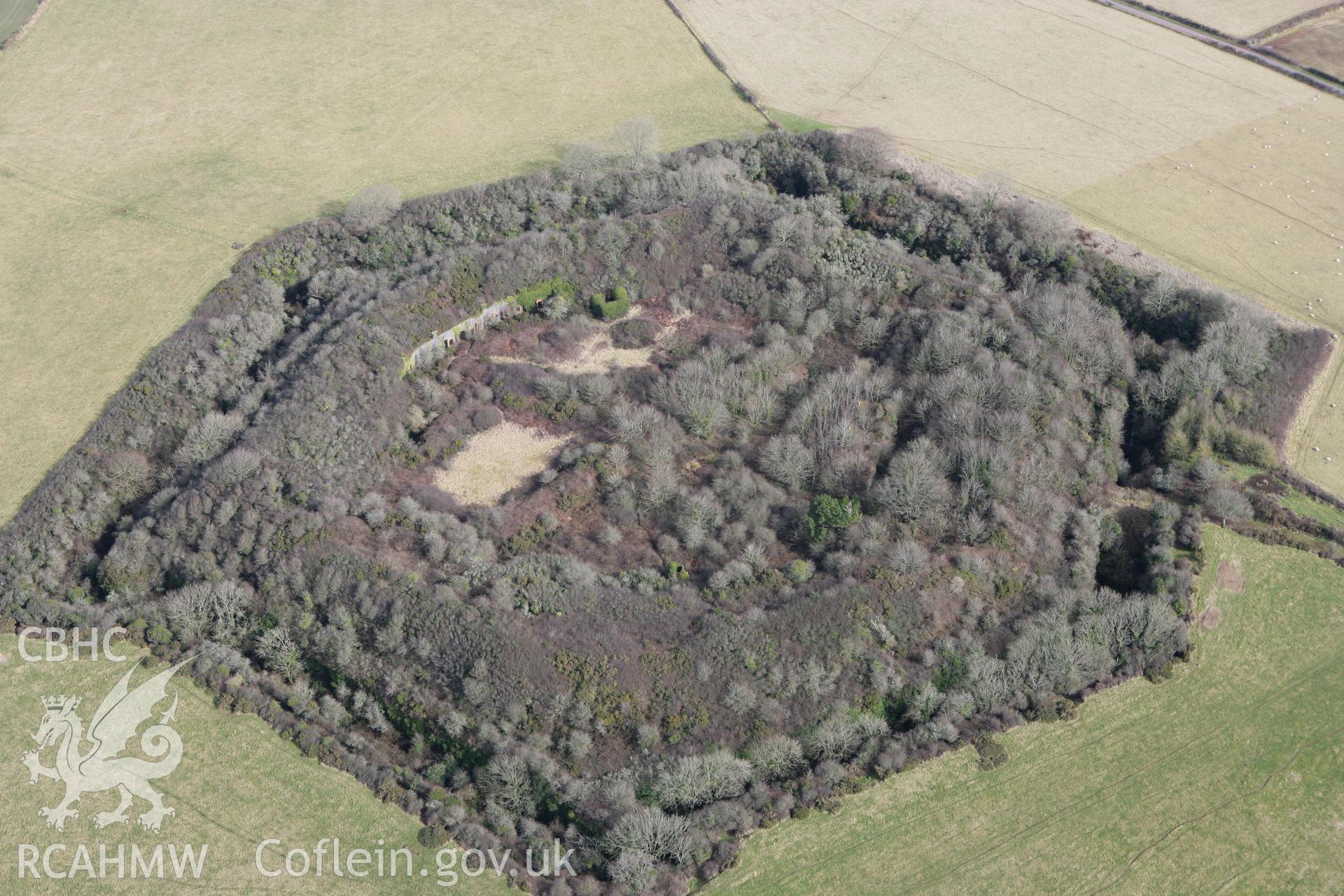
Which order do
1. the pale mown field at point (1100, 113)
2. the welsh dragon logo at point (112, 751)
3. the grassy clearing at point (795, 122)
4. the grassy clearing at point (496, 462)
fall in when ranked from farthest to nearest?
the grassy clearing at point (795, 122)
the pale mown field at point (1100, 113)
the grassy clearing at point (496, 462)
the welsh dragon logo at point (112, 751)

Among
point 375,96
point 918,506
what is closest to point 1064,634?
point 918,506

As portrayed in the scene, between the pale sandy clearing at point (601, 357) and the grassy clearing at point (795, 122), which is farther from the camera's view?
the grassy clearing at point (795, 122)

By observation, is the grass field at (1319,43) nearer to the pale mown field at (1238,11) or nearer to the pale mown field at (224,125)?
the pale mown field at (1238,11)

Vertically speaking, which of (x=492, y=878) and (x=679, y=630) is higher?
(x=679, y=630)

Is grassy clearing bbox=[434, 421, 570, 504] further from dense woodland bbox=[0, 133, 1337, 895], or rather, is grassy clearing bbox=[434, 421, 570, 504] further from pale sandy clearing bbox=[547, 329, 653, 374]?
pale sandy clearing bbox=[547, 329, 653, 374]

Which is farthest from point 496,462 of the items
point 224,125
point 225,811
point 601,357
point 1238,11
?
point 1238,11

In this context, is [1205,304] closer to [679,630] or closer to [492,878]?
[679,630]

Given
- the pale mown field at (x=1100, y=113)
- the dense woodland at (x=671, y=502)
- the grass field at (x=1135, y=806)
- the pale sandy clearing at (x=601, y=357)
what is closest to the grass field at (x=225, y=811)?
the dense woodland at (x=671, y=502)
